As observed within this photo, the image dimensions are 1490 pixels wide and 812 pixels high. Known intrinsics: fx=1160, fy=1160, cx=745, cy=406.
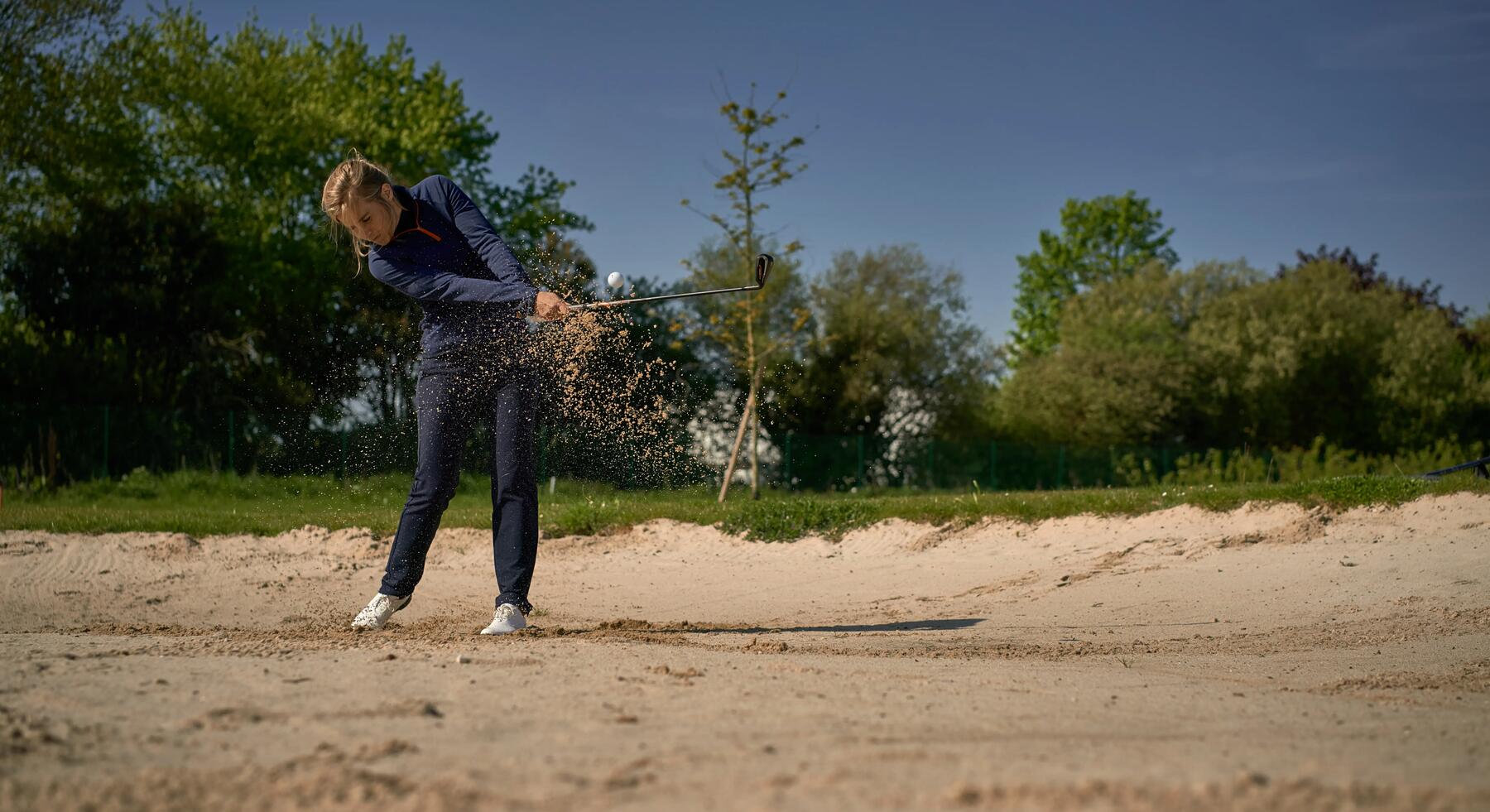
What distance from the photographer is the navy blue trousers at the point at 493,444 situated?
5754 mm

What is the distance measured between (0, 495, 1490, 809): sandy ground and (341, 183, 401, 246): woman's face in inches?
78.0

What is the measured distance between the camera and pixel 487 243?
19.1ft

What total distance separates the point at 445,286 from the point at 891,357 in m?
28.2

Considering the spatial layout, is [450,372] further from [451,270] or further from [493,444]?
[451,270]

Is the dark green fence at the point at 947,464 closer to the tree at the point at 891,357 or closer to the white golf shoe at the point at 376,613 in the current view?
the tree at the point at 891,357

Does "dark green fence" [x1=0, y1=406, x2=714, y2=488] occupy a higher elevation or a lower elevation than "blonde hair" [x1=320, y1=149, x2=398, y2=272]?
lower

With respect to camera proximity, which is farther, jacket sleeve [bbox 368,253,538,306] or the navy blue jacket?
the navy blue jacket

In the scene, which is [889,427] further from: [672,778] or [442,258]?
[672,778]

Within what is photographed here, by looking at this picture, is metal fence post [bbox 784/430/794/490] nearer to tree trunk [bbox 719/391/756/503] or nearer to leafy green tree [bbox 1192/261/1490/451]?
tree trunk [bbox 719/391/756/503]

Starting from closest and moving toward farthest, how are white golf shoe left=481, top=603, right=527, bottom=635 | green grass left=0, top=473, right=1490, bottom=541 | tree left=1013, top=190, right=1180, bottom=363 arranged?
white golf shoe left=481, top=603, right=527, bottom=635, green grass left=0, top=473, right=1490, bottom=541, tree left=1013, top=190, right=1180, bottom=363

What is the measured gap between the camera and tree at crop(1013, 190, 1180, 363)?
50688mm

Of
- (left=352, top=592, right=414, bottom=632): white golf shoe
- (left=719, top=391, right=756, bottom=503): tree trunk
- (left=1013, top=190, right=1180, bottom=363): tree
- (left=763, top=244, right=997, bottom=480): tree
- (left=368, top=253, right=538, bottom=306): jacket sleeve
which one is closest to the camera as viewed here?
(left=368, top=253, right=538, bottom=306): jacket sleeve

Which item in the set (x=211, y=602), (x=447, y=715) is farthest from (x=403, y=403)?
(x=447, y=715)

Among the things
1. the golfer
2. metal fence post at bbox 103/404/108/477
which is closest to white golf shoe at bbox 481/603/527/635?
the golfer
